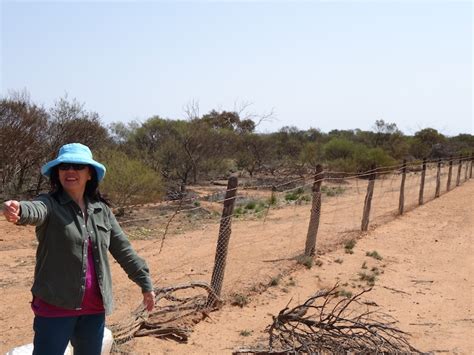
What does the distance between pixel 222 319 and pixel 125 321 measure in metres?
1.27

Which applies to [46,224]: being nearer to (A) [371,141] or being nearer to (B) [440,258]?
(B) [440,258]

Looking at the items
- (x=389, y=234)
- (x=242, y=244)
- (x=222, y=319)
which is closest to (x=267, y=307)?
(x=222, y=319)

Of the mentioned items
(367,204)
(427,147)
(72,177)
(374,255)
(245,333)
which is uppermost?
(427,147)

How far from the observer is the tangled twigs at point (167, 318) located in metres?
4.68

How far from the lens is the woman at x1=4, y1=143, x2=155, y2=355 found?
242cm

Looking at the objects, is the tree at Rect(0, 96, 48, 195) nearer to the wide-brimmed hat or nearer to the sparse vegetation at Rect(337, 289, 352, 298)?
the sparse vegetation at Rect(337, 289, 352, 298)

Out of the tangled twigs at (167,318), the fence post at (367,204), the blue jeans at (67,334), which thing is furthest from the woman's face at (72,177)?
the fence post at (367,204)

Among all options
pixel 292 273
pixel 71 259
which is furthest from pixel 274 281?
pixel 71 259

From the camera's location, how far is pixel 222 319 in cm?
563

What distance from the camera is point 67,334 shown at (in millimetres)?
2502

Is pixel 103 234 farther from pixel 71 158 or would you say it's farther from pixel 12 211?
pixel 12 211

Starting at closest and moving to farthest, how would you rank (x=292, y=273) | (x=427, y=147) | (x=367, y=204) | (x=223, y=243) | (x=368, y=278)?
1. (x=223, y=243)
2. (x=368, y=278)
3. (x=292, y=273)
4. (x=367, y=204)
5. (x=427, y=147)

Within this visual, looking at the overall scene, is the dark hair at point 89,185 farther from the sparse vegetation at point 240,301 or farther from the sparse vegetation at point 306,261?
the sparse vegetation at point 306,261

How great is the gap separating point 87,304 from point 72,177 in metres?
0.64
